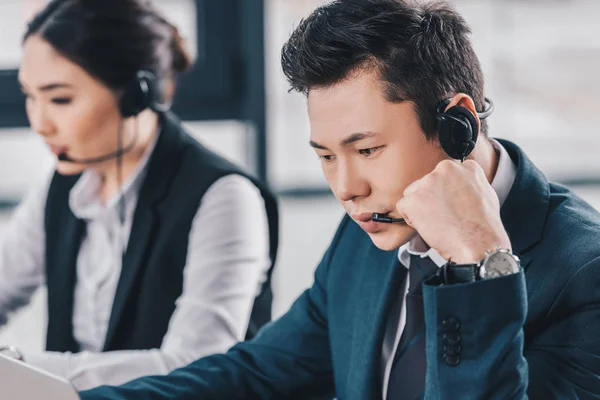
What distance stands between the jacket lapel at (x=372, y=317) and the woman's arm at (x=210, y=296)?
0.37 m

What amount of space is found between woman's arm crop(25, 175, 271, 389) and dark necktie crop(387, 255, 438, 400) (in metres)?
0.46

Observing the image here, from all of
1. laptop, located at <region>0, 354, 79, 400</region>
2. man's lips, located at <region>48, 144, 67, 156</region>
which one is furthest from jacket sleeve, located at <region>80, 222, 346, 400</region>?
man's lips, located at <region>48, 144, 67, 156</region>

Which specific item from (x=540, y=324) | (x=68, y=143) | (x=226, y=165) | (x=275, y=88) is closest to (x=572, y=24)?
(x=275, y=88)

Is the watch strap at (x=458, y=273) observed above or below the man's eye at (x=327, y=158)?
below

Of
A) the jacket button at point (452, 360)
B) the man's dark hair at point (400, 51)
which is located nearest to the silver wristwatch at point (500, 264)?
the jacket button at point (452, 360)

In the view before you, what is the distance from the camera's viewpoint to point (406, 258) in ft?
4.10

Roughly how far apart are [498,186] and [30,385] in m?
0.65

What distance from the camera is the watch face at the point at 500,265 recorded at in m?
0.94

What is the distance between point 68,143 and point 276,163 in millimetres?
1051

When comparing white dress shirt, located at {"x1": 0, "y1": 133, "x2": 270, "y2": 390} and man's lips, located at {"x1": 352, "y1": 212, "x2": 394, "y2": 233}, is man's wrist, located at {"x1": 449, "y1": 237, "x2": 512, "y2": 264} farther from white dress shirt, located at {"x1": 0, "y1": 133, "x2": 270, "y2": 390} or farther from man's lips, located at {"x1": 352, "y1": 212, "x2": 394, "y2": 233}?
white dress shirt, located at {"x1": 0, "y1": 133, "x2": 270, "y2": 390}

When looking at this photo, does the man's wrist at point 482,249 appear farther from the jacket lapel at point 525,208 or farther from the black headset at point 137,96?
the black headset at point 137,96

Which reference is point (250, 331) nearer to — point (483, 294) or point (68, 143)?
point (68, 143)

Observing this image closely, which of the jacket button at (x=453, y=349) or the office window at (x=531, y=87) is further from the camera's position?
the office window at (x=531, y=87)

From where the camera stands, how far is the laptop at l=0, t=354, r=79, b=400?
0.96 m
